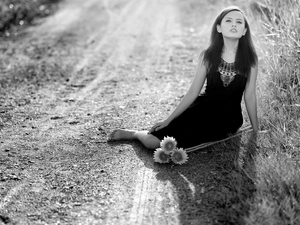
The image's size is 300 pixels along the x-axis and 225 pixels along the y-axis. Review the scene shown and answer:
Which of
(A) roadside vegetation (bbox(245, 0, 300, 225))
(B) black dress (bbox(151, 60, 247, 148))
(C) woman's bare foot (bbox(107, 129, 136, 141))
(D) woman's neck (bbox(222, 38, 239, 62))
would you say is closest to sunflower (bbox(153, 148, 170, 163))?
(B) black dress (bbox(151, 60, 247, 148))

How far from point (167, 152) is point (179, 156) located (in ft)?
0.34

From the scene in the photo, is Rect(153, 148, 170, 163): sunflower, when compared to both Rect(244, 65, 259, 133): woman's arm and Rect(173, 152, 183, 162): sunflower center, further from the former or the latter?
Rect(244, 65, 259, 133): woman's arm

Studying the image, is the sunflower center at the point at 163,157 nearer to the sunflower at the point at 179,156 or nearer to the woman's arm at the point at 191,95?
the sunflower at the point at 179,156

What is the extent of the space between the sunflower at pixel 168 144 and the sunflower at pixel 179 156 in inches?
1.7

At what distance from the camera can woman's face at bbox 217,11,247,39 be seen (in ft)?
13.1

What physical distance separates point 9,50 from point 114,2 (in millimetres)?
6882

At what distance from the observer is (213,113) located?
4160 millimetres

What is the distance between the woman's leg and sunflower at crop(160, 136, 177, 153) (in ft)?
0.82

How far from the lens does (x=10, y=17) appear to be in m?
11.5

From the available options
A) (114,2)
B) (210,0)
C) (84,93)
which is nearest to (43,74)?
(84,93)

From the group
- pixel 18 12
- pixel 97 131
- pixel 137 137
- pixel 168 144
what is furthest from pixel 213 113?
pixel 18 12

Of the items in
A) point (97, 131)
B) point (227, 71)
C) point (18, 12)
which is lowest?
point (18, 12)

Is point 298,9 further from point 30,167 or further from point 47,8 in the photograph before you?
point 47,8

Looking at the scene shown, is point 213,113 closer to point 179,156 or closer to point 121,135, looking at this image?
point 179,156
